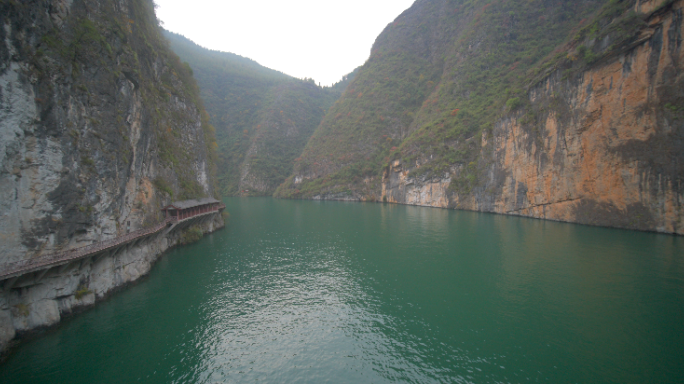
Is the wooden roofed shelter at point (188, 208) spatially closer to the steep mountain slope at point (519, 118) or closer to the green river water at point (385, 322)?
the green river water at point (385, 322)

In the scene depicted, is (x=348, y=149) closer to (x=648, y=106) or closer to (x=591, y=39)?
(x=591, y=39)

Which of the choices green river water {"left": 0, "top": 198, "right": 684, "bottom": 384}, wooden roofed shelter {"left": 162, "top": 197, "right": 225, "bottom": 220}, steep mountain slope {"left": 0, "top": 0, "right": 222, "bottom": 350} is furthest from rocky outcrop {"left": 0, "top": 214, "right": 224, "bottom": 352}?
wooden roofed shelter {"left": 162, "top": 197, "right": 225, "bottom": 220}

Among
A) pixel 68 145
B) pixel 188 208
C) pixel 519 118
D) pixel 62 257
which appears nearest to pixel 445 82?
pixel 519 118

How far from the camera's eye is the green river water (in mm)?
10922

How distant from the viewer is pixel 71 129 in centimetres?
1422

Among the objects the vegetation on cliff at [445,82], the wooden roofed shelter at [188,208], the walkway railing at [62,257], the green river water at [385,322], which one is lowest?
the green river water at [385,322]

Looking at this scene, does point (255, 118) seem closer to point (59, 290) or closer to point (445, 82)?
point (445, 82)

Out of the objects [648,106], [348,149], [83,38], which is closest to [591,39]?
[648,106]

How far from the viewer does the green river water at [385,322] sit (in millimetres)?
10922

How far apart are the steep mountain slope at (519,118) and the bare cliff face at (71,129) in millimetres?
48514

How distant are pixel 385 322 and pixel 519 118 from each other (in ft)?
158

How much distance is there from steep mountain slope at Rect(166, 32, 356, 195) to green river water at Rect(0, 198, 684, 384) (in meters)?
93.6

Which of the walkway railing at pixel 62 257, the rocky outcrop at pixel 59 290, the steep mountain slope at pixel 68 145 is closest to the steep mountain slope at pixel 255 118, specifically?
the steep mountain slope at pixel 68 145

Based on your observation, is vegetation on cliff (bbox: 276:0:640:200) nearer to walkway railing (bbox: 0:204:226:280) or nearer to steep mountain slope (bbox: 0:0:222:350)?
steep mountain slope (bbox: 0:0:222:350)
